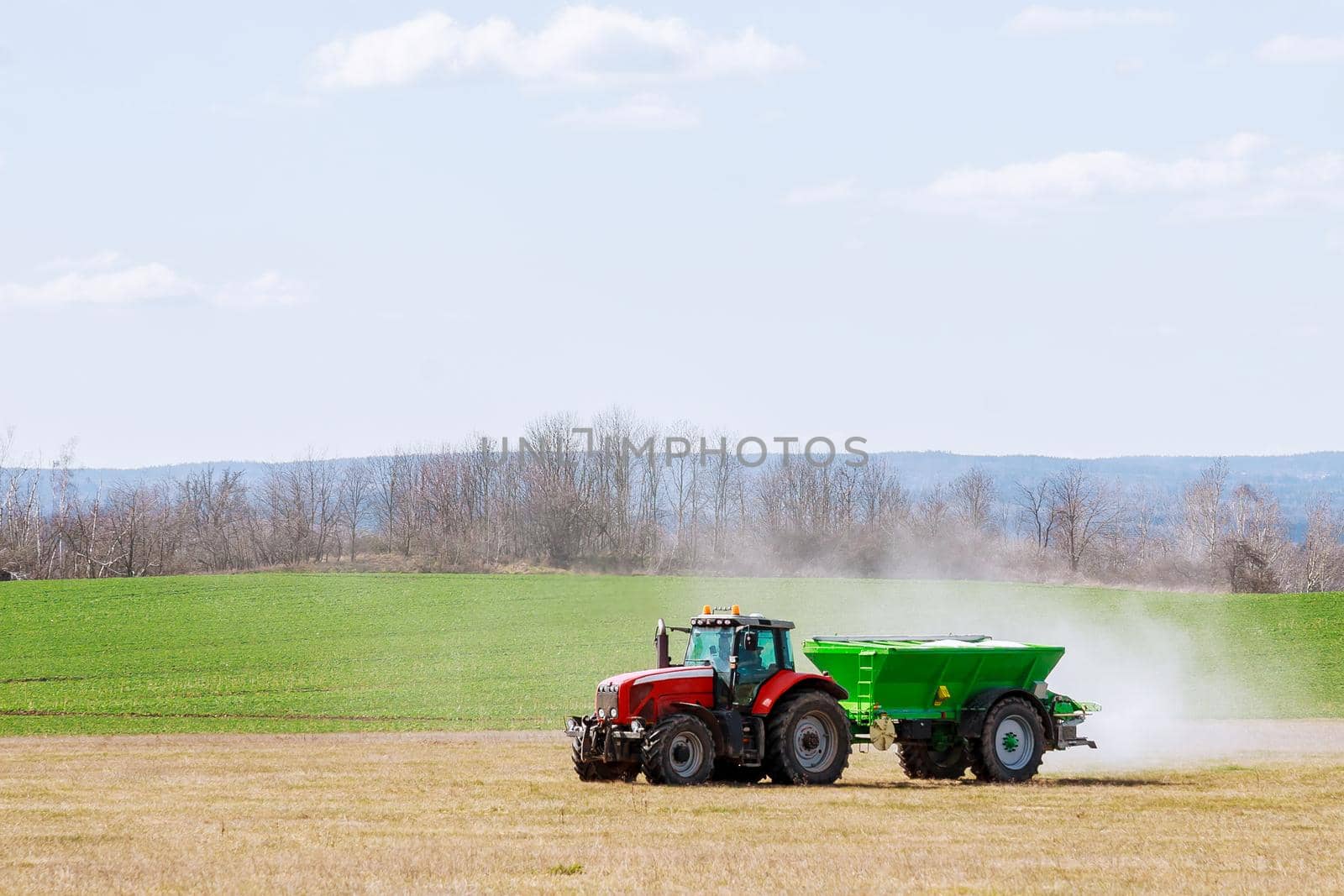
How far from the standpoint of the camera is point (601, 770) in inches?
861

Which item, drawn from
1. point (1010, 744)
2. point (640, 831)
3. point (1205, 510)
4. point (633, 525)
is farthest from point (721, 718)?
point (1205, 510)

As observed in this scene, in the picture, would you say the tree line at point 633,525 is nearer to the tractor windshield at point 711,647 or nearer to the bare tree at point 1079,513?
the bare tree at point 1079,513

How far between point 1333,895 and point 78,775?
18588 millimetres

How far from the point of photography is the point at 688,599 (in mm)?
61531

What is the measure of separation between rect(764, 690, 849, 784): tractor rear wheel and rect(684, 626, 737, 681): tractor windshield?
103cm

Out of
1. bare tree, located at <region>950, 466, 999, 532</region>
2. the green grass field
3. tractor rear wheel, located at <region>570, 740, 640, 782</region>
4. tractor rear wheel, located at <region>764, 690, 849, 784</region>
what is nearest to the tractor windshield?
tractor rear wheel, located at <region>764, 690, 849, 784</region>

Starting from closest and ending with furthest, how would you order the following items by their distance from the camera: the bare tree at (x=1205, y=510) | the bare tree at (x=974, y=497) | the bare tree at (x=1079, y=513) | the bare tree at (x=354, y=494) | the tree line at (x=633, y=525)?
the tree line at (x=633, y=525)
the bare tree at (x=1079, y=513)
the bare tree at (x=974, y=497)
the bare tree at (x=354, y=494)
the bare tree at (x=1205, y=510)

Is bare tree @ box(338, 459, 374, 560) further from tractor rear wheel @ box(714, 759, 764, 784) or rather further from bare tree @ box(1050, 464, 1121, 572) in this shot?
tractor rear wheel @ box(714, 759, 764, 784)

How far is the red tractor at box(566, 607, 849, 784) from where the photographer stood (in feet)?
69.2

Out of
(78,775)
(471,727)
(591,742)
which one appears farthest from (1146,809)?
(471,727)

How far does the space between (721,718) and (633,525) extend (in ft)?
250

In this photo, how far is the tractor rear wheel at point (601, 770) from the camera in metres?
21.7

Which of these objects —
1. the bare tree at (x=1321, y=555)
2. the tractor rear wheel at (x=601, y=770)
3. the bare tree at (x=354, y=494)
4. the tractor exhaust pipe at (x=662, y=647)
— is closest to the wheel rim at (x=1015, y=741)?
the tractor exhaust pipe at (x=662, y=647)

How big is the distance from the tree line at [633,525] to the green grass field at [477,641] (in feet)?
35.0
